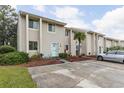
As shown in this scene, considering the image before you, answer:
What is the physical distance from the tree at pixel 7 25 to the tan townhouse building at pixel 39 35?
11362 millimetres

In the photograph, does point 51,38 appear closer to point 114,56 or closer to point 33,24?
point 33,24

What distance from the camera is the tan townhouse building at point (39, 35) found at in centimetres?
1605

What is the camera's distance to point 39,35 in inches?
681

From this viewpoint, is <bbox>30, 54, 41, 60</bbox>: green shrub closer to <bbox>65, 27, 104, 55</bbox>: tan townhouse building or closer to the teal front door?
the teal front door

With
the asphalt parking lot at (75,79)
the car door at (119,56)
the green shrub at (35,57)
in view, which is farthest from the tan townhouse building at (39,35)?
the car door at (119,56)

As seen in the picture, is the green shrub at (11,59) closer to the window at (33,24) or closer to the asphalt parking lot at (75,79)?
the asphalt parking lot at (75,79)

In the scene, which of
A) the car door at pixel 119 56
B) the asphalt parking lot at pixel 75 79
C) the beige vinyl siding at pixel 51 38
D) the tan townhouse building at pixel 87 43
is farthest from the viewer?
the tan townhouse building at pixel 87 43

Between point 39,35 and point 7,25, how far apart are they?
493 inches

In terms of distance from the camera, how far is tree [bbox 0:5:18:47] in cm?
2606

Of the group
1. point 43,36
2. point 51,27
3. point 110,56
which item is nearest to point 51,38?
point 43,36

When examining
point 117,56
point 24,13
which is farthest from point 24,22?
point 117,56

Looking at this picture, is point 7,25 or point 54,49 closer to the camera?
point 54,49

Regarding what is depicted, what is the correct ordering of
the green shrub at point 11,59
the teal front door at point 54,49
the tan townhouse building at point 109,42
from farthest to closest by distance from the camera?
the tan townhouse building at point 109,42
the teal front door at point 54,49
the green shrub at point 11,59

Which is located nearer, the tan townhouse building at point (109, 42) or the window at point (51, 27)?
the window at point (51, 27)
